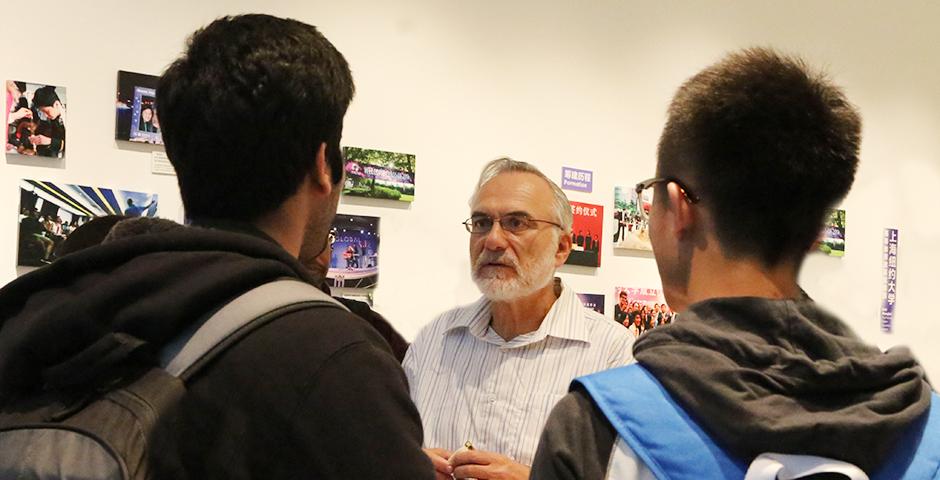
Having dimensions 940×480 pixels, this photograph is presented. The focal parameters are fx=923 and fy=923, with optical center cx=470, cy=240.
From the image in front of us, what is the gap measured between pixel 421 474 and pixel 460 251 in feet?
8.23

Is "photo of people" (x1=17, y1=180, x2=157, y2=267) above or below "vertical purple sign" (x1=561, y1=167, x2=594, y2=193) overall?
below

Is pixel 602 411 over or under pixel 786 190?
under

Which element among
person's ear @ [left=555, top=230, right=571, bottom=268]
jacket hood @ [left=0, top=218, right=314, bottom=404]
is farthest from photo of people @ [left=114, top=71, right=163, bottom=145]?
jacket hood @ [left=0, top=218, right=314, bottom=404]

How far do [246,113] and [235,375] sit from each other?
0.34 metres

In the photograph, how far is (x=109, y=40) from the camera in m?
2.94

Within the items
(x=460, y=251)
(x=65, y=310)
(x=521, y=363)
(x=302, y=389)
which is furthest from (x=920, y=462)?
(x=460, y=251)

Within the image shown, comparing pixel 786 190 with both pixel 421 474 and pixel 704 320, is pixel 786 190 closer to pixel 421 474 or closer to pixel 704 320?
pixel 704 320

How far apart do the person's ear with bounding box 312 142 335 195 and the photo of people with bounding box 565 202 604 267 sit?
2.60m

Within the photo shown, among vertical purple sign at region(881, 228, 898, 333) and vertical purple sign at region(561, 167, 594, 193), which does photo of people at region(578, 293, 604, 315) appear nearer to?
vertical purple sign at region(561, 167, 594, 193)

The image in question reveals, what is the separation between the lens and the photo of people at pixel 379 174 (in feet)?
10.8

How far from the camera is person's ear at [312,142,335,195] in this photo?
1206 mm

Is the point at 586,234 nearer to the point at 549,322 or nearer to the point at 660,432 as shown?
the point at 549,322

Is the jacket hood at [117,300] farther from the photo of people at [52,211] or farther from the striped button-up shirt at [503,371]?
the photo of people at [52,211]

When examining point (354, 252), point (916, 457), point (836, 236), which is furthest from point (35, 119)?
point (836, 236)
